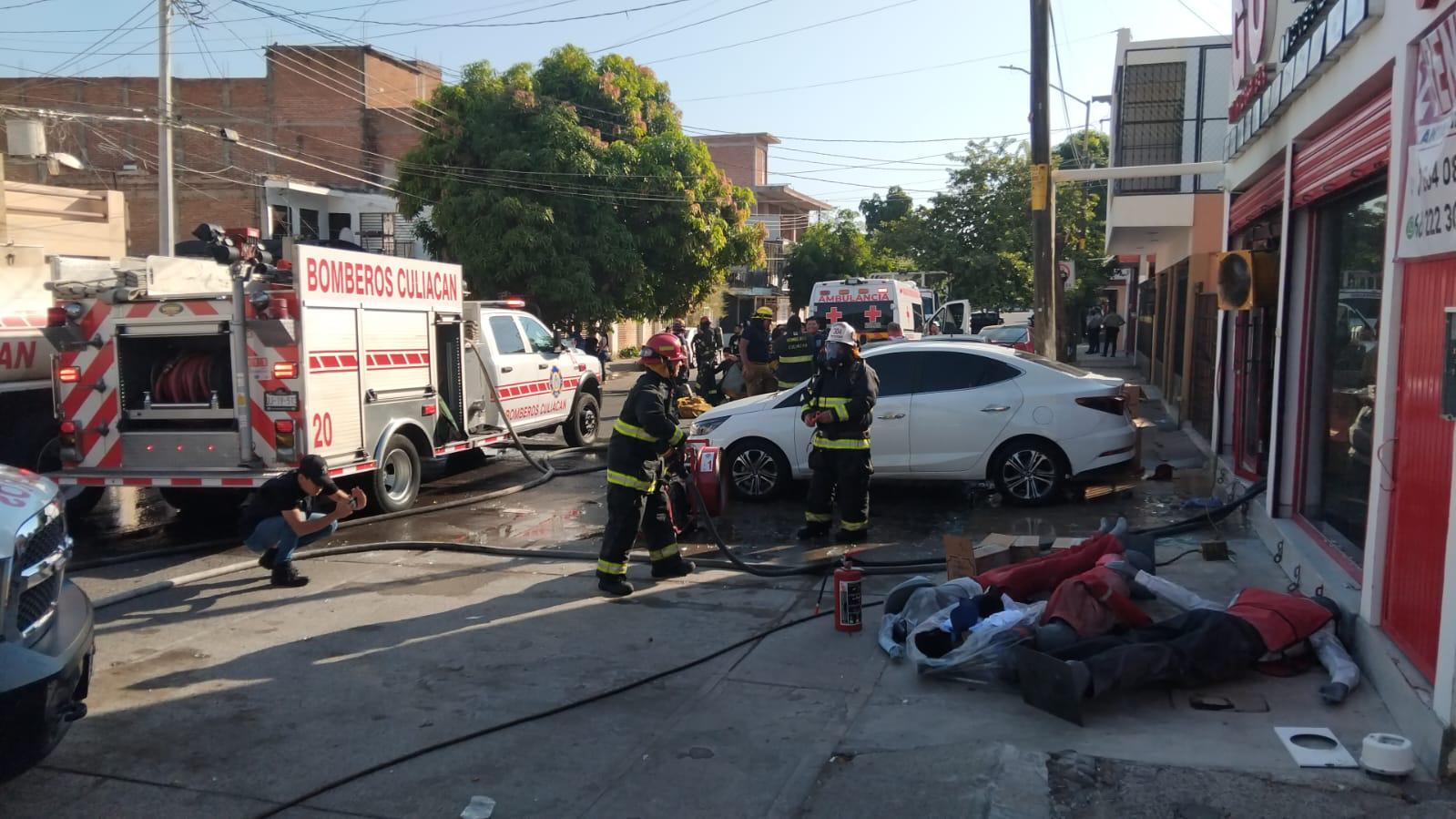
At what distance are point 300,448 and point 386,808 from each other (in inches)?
206

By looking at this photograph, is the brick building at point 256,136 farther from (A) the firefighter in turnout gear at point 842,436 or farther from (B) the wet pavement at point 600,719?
(B) the wet pavement at point 600,719

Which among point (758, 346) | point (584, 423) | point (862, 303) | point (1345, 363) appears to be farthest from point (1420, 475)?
point (862, 303)

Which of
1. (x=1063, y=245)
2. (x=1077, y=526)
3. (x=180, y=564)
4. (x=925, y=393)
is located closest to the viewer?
(x=180, y=564)

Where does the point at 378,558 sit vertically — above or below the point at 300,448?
below

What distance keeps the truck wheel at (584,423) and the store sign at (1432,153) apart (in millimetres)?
10999

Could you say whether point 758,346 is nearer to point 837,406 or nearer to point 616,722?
point 837,406

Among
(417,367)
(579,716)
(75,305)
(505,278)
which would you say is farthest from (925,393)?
(505,278)

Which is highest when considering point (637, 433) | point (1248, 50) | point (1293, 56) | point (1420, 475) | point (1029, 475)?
point (1248, 50)

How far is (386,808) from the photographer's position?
4.20m

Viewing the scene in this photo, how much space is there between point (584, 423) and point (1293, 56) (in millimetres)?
9905

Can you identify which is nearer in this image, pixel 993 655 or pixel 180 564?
pixel 993 655

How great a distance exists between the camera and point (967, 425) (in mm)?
9766

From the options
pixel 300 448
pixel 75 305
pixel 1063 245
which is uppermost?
pixel 1063 245

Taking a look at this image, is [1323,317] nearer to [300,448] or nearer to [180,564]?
[300,448]
